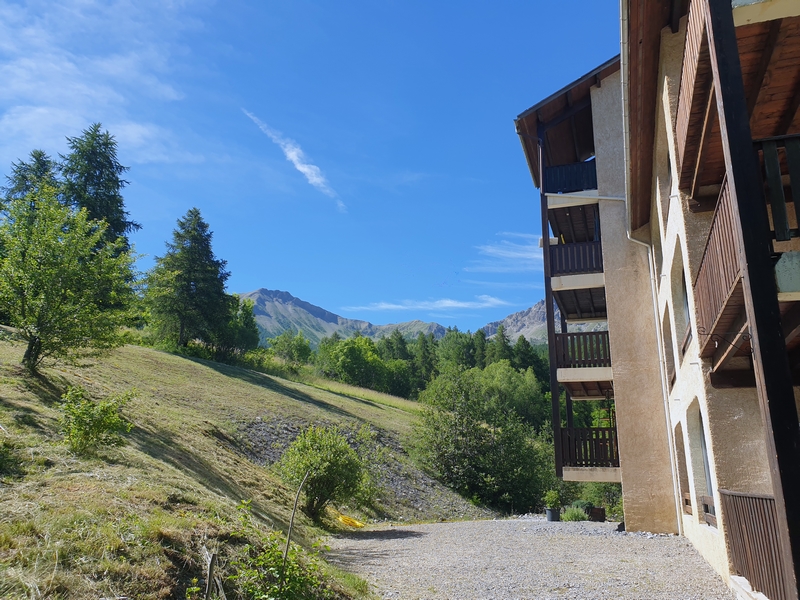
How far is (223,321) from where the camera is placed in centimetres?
4509

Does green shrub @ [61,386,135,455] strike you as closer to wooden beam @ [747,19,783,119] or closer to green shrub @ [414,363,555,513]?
wooden beam @ [747,19,783,119]

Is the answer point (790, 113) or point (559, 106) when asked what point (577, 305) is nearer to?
point (559, 106)

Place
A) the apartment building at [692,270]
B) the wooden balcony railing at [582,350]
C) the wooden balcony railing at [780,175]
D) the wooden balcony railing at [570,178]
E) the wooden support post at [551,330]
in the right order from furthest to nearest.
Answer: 1. the wooden balcony railing at [570,178]
2. the wooden balcony railing at [582,350]
3. the wooden support post at [551,330]
4. the wooden balcony railing at [780,175]
5. the apartment building at [692,270]

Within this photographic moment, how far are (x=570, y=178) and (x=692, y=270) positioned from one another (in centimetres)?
831

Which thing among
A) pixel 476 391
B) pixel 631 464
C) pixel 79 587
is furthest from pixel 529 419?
pixel 79 587

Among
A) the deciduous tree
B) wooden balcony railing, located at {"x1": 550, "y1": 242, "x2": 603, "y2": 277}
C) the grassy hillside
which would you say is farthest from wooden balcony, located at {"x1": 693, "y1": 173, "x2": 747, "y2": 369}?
the deciduous tree

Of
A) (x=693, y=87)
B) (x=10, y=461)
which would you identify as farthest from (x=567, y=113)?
(x=10, y=461)

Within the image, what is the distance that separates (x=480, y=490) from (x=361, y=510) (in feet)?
39.1

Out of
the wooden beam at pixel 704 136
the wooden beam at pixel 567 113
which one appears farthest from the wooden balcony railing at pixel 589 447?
the wooden beam at pixel 704 136

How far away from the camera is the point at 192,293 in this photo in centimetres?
4388

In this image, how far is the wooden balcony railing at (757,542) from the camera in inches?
173

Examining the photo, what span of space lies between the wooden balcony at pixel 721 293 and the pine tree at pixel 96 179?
3899cm

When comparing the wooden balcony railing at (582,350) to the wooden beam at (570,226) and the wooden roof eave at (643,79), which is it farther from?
the wooden roof eave at (643,79)

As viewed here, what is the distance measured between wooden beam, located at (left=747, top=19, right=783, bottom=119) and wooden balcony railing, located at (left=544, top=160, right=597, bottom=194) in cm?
859
